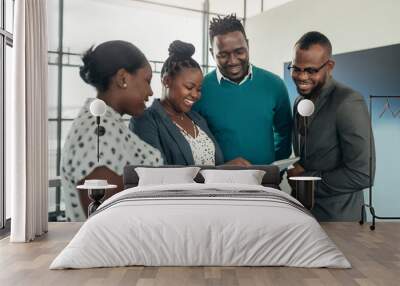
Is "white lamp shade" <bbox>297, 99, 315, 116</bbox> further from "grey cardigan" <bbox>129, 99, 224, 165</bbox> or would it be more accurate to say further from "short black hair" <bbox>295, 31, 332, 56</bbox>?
"grey cardigan" <bbox>129, 99, 224, 165</bbox>

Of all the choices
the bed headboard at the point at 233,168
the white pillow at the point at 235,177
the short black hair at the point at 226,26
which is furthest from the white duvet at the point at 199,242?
the short black hair at the point at 226,26

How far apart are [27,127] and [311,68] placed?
3383mm

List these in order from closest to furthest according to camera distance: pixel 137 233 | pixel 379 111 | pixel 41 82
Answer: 1. pixel 137 233
2. pixel 41 82
3. pixel 379 111

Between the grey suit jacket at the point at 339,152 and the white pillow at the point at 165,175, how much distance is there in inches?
56.9

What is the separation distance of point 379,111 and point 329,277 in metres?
3.15

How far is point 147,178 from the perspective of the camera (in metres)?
6.16

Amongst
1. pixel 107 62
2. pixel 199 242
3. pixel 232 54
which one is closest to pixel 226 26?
pixel 232 54

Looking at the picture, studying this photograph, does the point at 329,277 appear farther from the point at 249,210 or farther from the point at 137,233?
the point at 137,233

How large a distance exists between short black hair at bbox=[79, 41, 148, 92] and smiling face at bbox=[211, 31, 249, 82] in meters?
0.89

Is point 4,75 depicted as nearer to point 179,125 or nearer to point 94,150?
point 94,150

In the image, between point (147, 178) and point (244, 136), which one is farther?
point (244, 136)

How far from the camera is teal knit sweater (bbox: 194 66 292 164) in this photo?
6.61m

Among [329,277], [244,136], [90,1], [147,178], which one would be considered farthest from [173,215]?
[90,1]

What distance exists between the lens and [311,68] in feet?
22.1
